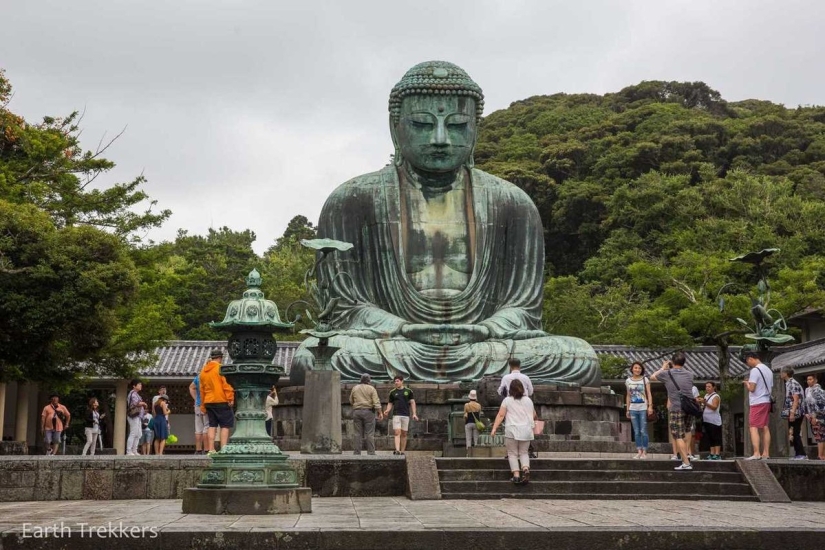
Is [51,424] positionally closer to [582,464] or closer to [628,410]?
[628,410]

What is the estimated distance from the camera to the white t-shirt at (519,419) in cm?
1083

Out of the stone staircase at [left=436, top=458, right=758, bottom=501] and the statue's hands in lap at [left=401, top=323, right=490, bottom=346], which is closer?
the stone staircase at [left=436, top=458, right=758, bottom=501]

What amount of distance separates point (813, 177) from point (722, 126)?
17.5 ft

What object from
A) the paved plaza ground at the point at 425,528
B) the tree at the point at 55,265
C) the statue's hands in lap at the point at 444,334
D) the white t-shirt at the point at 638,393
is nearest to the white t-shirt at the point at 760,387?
the white t-shirt at the point at 638,393

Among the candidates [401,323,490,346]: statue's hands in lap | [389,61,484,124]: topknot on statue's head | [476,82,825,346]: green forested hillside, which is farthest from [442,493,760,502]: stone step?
[476,82,825,346]: green forested hillside

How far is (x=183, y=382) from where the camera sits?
28.4 metres

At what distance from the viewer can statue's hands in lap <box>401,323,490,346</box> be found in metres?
16.7

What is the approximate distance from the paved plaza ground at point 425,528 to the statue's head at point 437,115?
358 inches

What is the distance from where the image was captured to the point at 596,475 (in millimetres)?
11438

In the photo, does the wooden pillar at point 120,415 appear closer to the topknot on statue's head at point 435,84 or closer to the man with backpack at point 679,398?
the topknot on statue's head at point 435,84

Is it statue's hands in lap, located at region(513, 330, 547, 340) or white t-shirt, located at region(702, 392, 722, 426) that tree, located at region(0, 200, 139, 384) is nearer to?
statue's hands in lap, located at region(513, 330, 547, 340)

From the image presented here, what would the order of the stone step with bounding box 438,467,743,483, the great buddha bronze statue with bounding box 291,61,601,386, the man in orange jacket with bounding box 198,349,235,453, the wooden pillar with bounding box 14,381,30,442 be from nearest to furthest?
1. the stone step with bounding box 438,467,743,483
2. the man in orange jacket with bounding box 198,349,235,453
3. the great buddha bronze statue with bounding box 291,61,601,386
4. the wooden pillar with bounding box 14,381,30,442

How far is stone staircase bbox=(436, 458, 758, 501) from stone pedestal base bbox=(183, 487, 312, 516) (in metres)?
2.32

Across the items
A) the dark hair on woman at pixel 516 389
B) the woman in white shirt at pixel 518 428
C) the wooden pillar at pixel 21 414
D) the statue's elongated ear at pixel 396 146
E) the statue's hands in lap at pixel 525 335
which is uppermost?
the statue's elongated ear at pixel 396 146
